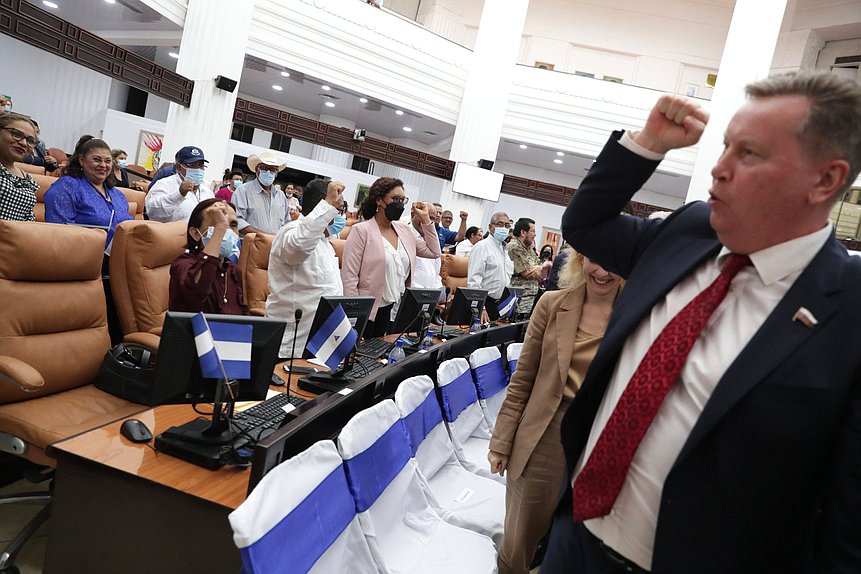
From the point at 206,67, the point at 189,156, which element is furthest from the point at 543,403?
the point at 206,67

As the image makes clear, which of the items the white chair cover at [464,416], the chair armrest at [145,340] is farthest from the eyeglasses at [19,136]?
the white chair cover at [464,416]

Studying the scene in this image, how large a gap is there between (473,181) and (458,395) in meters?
10.9

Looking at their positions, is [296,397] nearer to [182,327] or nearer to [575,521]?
[182,327]

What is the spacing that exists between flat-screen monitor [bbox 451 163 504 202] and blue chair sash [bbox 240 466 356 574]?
39.4 feet

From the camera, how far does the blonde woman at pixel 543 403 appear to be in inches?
80.7

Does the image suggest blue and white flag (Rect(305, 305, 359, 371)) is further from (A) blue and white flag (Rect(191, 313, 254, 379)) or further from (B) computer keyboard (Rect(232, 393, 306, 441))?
(A) blue and white flag (Rect(191, 313, 254, 379))

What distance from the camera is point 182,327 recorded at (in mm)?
1749

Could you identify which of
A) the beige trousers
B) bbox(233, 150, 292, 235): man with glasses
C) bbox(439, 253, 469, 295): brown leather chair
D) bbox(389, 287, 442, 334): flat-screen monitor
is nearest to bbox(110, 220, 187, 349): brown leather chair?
bbox(389, 287, 442, 334): flat-screen monitor

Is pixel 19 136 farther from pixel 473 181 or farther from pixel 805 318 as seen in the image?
pixel 473 181

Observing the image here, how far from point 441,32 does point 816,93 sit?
1898cm

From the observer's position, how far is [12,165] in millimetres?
3355

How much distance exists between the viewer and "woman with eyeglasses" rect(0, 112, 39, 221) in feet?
10.4

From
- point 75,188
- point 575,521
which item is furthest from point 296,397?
point 75,188

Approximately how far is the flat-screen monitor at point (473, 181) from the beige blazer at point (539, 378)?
1131 cm
